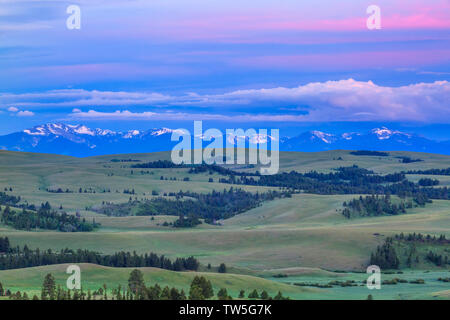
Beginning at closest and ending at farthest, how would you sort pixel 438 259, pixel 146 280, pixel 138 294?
pixel 138 294 < pixel 146 280 < pixel 438 259

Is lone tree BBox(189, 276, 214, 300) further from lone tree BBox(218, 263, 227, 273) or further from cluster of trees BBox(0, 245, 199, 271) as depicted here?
cluster of trees BBox(0, 245, 199, 271)

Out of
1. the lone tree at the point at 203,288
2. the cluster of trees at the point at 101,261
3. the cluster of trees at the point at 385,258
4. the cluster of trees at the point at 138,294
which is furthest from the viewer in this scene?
the cluster of trees at the point at 385,258

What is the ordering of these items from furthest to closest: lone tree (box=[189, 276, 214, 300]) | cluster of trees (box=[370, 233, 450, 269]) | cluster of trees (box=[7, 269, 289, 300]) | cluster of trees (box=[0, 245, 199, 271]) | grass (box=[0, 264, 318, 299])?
1. cluster of trees (box=[370, 233, 450, 269])
2. cluster of trees (box=[0, 245, 199, 271])
3. grass (box=[0, 264, 318, 299])
4. lone tree (box=[189, 276, 214, 300])
5. cluster of trees (box=[7, 269, 289, 300])

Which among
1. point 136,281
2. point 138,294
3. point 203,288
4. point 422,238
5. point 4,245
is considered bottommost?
point 138,294

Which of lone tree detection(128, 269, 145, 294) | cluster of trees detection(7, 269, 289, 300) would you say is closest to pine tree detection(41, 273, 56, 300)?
cluster of trees detection(7, 269, 289, 300)

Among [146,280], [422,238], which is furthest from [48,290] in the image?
[422,238]

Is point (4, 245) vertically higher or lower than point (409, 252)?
higher

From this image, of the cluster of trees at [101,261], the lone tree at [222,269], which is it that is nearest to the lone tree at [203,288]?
the lone tree at [222,269]

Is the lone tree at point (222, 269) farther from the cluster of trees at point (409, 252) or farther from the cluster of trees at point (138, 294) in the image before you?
the cluster of trees at point (138, 294)

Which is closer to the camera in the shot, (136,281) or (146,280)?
(136,281)

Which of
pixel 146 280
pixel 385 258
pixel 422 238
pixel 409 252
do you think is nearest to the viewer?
pixel 146 280

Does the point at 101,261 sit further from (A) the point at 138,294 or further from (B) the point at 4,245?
(A) the point at 138,294

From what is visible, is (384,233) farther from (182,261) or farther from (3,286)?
(3,286)
